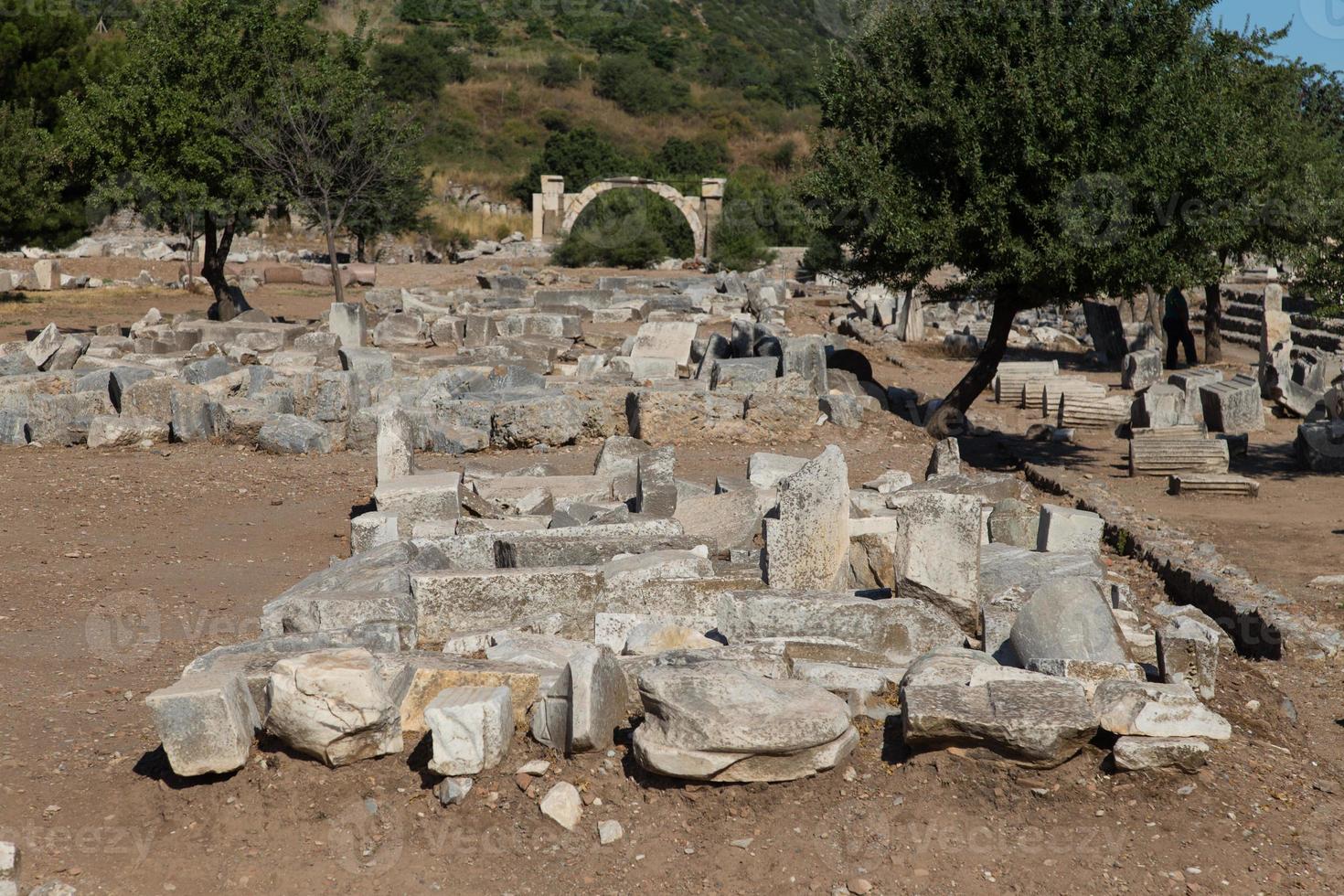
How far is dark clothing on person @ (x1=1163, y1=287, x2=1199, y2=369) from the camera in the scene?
786 inches

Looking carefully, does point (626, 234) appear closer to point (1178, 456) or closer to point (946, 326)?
point (946, 326)

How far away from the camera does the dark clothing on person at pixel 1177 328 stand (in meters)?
20.0

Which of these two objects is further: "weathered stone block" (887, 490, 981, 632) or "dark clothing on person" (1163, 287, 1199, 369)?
"dark clothing on person" (1163, 287, 1199, 369)

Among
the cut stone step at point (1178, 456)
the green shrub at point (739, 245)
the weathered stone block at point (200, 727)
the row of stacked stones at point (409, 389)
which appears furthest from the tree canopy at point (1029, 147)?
the green shrub at point (739, 245)

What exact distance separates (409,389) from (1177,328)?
12.8 m

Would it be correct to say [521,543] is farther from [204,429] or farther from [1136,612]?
[204,429]

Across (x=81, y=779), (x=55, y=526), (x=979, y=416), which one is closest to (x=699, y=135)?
(x=979, y=416)

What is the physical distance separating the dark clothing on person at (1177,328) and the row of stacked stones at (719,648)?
13.2 m

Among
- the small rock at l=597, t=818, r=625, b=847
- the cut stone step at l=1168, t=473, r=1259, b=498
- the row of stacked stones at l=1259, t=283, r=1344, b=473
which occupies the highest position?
the row of stacked stones at l=1259, t=283, r=1344, b=473

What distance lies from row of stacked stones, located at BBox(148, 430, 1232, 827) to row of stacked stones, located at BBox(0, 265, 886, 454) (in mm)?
4453

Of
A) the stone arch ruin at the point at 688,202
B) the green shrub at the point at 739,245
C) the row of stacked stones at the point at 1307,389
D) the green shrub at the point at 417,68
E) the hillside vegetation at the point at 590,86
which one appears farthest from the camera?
the green shrub at the point at 417,68

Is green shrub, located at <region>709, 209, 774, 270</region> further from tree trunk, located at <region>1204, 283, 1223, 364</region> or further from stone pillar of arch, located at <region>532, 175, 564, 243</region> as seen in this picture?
tree trunk, located at <region>1204, 283, 1223, 364</region>

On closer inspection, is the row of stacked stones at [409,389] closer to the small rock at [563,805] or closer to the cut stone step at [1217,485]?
the cut stone step at [1217,485]

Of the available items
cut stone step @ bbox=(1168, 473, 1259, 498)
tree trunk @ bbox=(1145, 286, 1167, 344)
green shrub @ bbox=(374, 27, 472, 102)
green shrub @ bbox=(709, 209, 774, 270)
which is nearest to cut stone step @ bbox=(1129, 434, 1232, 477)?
cut stone step @ bbox=(1168, 473, 1259, 498)
